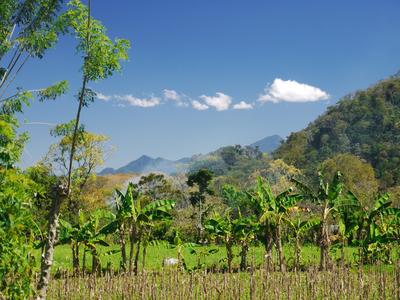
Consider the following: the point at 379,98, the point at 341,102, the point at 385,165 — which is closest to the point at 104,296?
the point at 385,165

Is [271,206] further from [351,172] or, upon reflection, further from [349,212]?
[351,172]

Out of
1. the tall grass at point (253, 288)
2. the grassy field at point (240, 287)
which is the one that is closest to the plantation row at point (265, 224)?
the grassy field at point (240, 287)

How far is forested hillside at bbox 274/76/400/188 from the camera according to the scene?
206ft

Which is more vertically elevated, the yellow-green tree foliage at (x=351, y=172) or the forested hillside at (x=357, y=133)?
the forested hillside at (x=357, y=133)

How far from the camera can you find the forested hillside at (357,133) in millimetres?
62806

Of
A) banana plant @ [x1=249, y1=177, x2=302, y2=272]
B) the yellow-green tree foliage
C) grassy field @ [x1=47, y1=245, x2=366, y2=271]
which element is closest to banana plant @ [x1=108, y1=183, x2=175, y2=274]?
banana plant @ [x1=249, y1=177, x2=302, y2=272]

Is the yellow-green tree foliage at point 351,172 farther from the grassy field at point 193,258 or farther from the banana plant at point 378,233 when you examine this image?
the banana plant at point 378,233

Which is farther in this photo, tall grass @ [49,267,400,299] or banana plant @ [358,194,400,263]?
banana plant @ [358,194,400,263]

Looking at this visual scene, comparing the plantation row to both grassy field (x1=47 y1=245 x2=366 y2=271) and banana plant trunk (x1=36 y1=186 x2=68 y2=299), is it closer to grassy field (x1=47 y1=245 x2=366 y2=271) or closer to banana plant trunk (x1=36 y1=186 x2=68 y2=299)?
grassy field (x1=47 y1=245 x2=366 y2=271)

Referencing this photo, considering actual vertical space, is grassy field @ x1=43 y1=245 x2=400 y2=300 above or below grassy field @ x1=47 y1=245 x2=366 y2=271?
above

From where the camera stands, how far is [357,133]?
7225 centimetres

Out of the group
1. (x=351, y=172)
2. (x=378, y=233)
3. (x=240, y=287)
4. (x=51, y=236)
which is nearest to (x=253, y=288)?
(x=240, y=287)

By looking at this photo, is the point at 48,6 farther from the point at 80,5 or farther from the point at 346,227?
the point at 346,227

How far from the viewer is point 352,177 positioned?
45156mm
